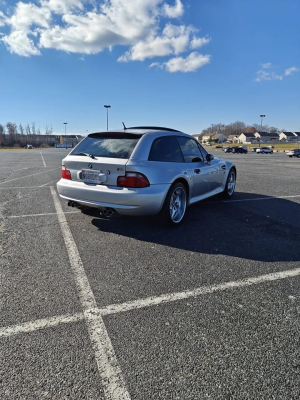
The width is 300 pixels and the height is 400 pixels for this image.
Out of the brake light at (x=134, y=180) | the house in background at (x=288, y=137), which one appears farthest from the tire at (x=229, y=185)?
the house in background at (x=288, y=137)

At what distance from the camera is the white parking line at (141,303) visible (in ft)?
7.42

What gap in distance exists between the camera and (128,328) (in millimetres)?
2258

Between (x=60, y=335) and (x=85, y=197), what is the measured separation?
257cm

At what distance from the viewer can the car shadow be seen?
391cm

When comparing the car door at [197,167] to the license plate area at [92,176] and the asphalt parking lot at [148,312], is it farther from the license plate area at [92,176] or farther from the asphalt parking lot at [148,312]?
the license plate area at [92,176]

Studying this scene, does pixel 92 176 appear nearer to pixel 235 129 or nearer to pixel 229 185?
pixel 229 185

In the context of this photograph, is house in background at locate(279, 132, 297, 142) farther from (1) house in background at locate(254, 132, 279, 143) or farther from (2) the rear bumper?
(2) the rear bumper

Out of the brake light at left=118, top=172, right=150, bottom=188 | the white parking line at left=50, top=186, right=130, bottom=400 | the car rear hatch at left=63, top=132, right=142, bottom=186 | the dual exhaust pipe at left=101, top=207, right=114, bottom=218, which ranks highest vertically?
the car rear hatch at left=63, top=132, right=142, bottom=186

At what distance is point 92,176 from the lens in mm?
4438

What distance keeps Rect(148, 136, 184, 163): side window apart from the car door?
201 mm

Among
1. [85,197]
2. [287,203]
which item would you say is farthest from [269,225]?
[85,197]

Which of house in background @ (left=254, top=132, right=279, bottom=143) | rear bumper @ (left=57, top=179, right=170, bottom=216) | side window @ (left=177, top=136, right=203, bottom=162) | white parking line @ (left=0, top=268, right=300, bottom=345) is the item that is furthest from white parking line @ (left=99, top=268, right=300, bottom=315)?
house in background @ (left=254, top=132, right=279, bottom=143)

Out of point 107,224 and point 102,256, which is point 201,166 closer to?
point 107,224

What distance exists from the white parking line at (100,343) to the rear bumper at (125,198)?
105 cm
